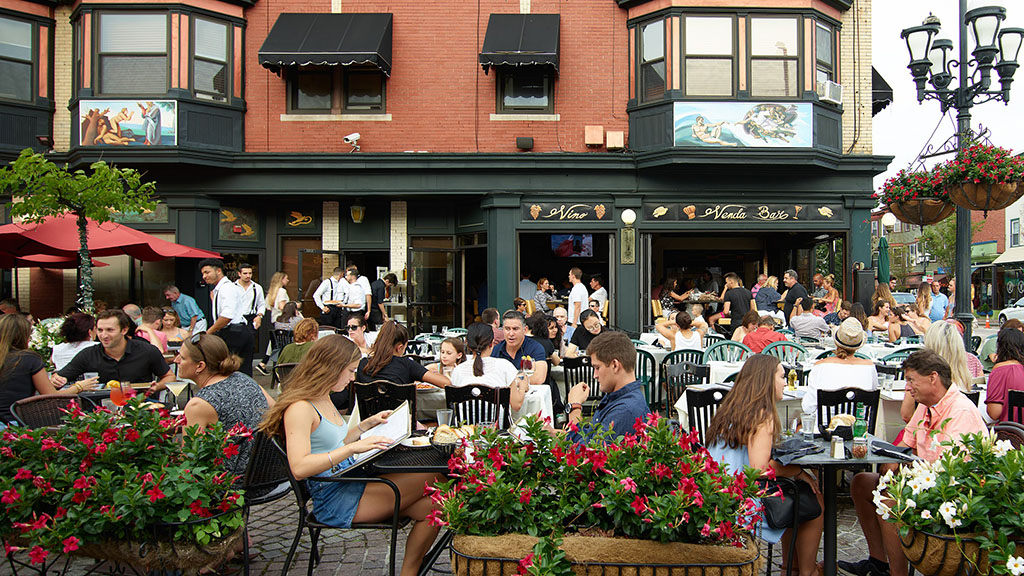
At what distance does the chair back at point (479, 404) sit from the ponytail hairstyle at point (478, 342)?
528mm

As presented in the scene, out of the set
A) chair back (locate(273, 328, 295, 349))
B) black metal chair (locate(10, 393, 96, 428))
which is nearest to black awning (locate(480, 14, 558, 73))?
chair back (locate(273, 328, 295, 349))

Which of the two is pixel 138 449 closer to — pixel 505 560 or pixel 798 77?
pixel 505 560

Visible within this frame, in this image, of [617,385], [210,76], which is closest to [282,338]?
[210,76]

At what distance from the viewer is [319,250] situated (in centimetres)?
1444

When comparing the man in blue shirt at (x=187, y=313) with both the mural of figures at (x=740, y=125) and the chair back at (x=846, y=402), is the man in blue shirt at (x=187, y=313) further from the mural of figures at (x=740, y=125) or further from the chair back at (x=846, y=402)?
the chair back at (x=846, y=402)

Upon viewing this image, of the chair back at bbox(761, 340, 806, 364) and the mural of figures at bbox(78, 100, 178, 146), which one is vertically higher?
the mural of figures at bbox(78, 100, 178, 146)

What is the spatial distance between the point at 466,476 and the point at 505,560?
15.3 inches

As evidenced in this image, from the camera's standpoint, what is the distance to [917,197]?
931cm

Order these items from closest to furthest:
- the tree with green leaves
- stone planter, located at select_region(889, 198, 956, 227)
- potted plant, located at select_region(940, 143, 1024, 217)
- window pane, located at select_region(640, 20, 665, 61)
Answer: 1. potted plant, located at select_region(940, 143, 1024, 217)
2. the tree with green leaves
3. stone planter, located at select_region(889, 198, 956, 227)
4. window pane, located at select_region(640, 20, 665, 61)

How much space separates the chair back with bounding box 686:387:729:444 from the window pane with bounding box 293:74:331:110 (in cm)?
1131

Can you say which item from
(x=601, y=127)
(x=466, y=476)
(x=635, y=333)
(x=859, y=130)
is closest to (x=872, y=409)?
(x=466, y=476)

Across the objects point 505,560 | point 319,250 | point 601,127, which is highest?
point 601,127

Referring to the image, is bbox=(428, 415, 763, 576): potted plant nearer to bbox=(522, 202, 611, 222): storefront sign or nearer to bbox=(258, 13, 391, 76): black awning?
bbox=(522, 202, 611, 222): storefront sign

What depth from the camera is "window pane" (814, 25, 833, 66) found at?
1419 centimetres
